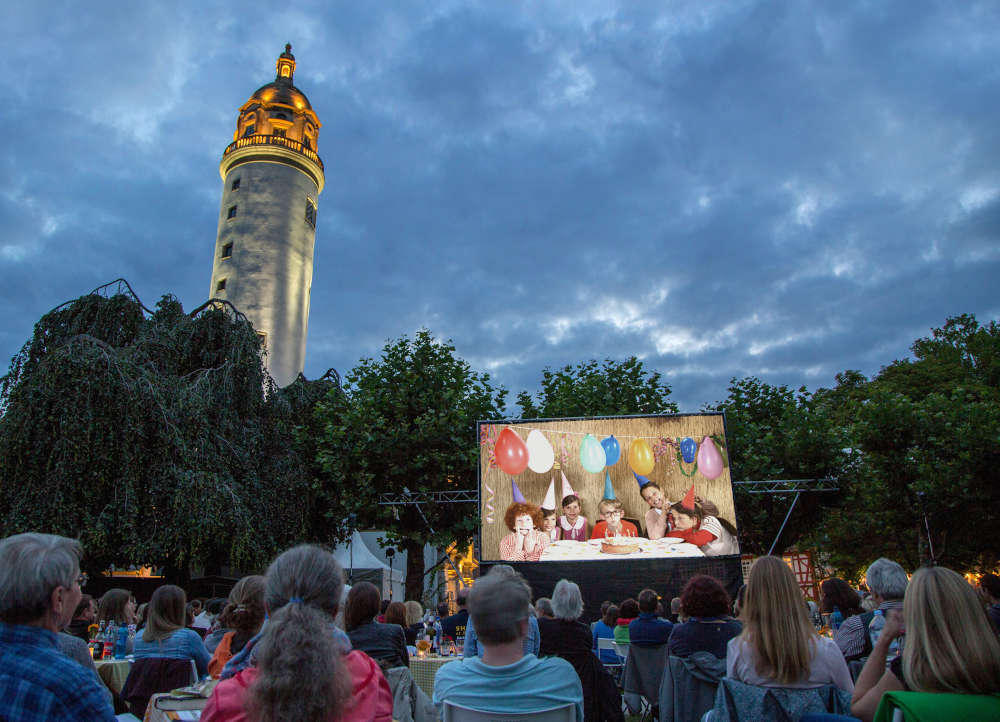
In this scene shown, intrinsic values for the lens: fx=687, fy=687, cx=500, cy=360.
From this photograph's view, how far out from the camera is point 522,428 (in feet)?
48.5

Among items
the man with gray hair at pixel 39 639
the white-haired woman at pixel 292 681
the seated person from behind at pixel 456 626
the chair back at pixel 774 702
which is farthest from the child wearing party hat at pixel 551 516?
the man with gray hair at pixel 39 639

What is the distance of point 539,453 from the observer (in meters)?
14.5

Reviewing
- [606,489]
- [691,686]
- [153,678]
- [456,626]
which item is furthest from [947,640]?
[606,489]

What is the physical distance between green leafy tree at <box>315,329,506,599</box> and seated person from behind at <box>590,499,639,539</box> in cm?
362

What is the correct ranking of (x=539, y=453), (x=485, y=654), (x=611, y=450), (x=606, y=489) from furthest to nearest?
(x=539, y=453) < (x=611, y=450) < (x=606, y=489) < (x=485, y=654)

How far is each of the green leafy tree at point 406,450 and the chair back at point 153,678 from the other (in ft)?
37.6

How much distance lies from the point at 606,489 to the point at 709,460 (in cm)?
222

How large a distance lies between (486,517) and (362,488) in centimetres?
339

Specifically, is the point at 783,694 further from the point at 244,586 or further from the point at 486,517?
the point at 486,517

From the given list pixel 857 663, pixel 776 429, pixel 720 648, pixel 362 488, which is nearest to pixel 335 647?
pixel 720 648

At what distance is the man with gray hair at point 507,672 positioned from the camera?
99.3 inches

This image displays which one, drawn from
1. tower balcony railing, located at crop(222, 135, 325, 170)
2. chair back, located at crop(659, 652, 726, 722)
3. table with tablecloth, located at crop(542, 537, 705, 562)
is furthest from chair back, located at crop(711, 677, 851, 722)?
tower balcony railing, located at crop(222, 135, 325, 170)

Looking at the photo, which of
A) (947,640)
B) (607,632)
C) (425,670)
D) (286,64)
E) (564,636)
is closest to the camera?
(947,640)

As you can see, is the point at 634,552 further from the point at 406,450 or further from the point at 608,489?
the point at 406,450
